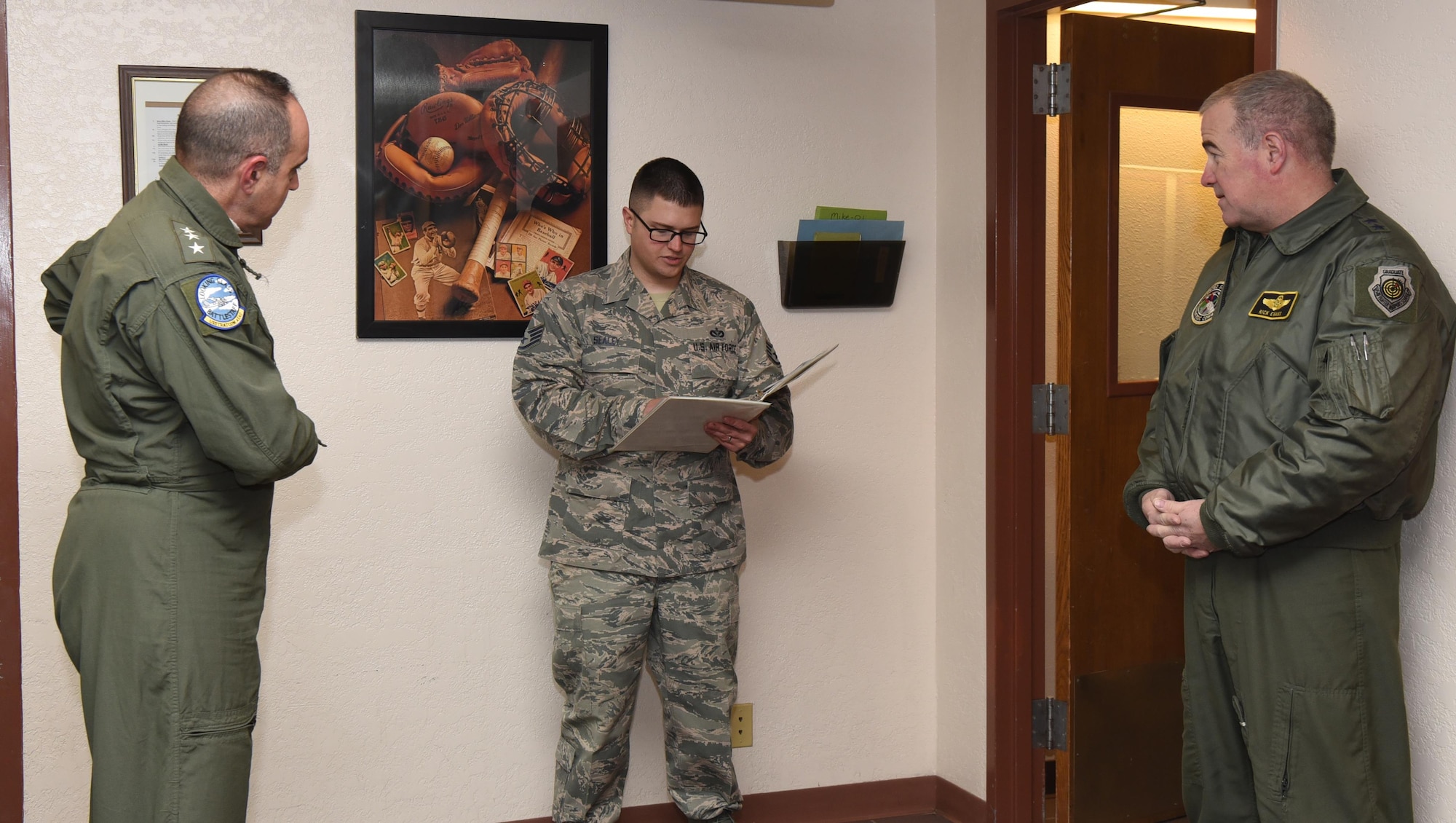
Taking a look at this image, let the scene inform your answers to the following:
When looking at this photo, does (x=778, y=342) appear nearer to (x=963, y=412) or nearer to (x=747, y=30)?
(x=963, y=412)

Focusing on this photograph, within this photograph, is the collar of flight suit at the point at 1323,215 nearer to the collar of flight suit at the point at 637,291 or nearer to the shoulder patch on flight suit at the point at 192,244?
the collar of flight suit at the point at 637,291

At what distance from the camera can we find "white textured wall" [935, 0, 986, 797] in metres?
3.13

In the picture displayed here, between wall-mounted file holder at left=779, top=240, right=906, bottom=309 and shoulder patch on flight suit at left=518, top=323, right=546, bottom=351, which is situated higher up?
wall-mounted file holder at left=779, top=240, right=906, bottom=309

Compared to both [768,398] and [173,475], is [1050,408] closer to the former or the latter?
[768,398]

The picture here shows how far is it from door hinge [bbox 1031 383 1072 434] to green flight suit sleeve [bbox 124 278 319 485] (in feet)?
6.32

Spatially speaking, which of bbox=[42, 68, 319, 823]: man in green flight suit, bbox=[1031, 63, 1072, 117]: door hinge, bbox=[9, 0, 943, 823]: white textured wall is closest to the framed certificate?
bbox=[9, 0, 943, 823]: white textured wall

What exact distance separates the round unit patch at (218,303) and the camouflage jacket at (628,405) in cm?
91

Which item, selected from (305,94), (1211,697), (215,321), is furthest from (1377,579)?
(305,94)

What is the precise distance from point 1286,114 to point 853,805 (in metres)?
2.17

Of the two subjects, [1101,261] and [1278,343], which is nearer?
[1278,343]

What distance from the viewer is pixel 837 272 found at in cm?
315

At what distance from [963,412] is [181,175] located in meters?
2.05

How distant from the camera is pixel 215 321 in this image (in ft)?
6.00

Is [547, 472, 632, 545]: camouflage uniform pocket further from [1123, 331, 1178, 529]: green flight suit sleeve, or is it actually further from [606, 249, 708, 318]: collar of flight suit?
[1123, 331, 1178, 529]: green flight suit sleeve
